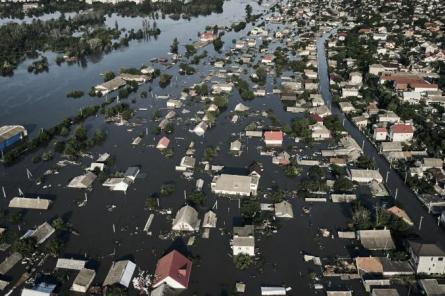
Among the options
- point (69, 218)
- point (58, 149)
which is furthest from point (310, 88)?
point (69, 218)

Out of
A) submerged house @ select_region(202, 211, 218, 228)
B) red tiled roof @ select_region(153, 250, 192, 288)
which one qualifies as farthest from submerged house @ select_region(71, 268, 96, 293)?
submerged house @ select_region(202, 211, 218, 228)

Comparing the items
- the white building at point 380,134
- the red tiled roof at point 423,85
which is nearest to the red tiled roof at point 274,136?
the white building at point 380,134

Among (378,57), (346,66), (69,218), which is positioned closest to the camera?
(69,218)

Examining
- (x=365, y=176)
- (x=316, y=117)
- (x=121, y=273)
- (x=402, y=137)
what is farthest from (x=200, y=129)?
(x=121, y=273)

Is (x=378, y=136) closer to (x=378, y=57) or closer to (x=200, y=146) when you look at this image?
(x=200, y=146)

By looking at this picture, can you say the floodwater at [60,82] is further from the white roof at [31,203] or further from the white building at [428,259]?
the white building at [428,259]

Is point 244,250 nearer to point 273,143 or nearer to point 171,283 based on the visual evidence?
point 171,283
